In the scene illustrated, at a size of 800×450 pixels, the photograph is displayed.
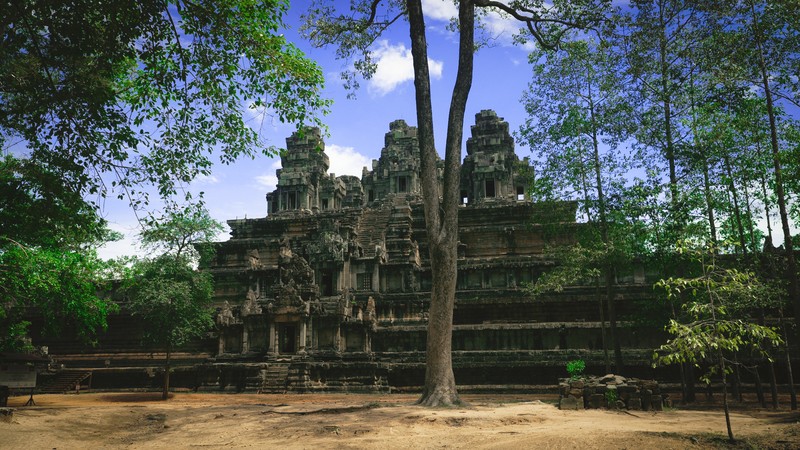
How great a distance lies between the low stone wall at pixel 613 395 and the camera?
13859 millimetres

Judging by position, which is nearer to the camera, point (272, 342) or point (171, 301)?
point (171, 301)

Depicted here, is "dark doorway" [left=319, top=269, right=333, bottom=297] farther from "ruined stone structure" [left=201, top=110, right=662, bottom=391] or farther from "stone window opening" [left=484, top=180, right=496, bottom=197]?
"stone window opening" [left=484, top=180, right=496, bottom=197]

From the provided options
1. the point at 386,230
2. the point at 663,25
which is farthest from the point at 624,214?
the point at 386,230

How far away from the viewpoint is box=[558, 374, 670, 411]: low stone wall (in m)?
13.9

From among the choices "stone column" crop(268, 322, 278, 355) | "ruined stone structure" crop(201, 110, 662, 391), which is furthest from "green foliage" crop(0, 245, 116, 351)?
"stone column" crop(268, 322, 278, 355)

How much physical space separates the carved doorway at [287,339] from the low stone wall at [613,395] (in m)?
15.0

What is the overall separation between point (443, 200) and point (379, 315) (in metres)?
14.0

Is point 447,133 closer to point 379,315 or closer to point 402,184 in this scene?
point 379,315

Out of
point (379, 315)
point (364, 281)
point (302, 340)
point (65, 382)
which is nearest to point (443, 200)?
point (302, 340)

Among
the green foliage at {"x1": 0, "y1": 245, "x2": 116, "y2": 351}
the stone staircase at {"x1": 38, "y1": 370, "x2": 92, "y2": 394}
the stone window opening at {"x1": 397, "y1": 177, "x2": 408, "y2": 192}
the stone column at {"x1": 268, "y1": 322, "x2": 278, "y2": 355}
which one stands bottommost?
the stone staircase at {"x1": 38, "y1": 370, "x2": 92, "y2": 394}

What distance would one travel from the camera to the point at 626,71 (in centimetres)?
1797

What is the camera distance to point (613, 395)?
13.9 meters

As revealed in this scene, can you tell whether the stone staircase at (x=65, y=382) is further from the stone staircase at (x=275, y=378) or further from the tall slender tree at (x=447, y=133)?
the tall slender tree at (x=447, y=133)

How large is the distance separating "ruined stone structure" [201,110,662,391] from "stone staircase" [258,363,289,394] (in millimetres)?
57
